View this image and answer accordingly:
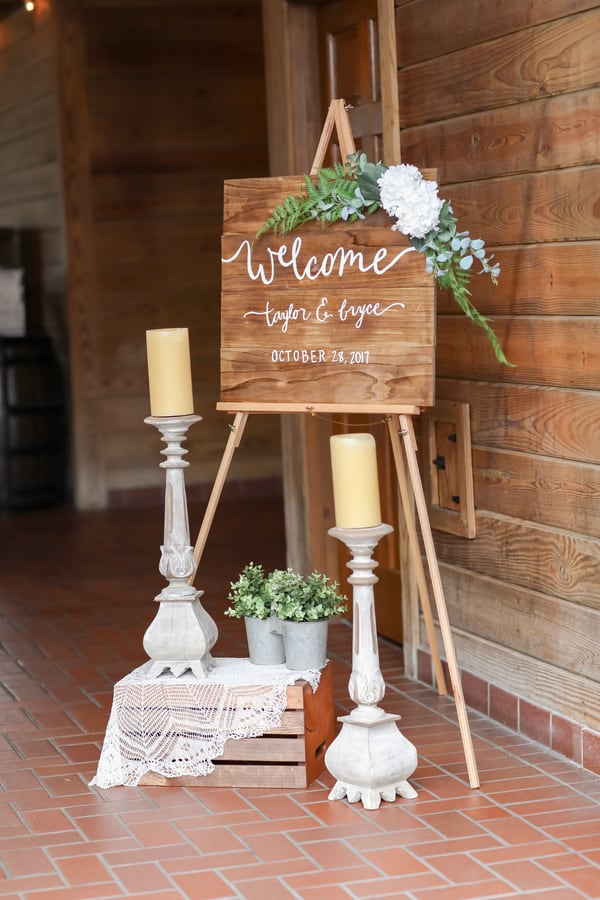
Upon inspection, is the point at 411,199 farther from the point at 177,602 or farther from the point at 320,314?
the point at 177,602

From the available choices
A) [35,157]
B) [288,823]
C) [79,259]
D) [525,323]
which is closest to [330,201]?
[525,323]

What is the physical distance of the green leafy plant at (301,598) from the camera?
136 inches

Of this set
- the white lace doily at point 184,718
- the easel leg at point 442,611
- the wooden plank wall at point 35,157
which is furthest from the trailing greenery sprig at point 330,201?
the wooden plank wall at point 35,157

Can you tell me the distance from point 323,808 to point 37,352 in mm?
5345

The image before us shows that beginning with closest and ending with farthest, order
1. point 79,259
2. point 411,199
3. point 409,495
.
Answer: point 411,199
point 409,495
point 79,259

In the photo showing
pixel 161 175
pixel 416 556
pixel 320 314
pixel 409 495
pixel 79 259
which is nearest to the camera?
pixel 320 314

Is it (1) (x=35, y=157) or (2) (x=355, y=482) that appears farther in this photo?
(1) (x=35, y=157)

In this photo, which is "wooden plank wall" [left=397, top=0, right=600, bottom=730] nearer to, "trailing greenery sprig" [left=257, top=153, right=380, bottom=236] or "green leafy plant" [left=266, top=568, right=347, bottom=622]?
"trailing greenery sprig" [left=257, top=153, right=380, bottom=236]

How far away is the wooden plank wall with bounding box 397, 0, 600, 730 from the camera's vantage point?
3.37 meters

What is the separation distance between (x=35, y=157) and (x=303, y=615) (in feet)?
18.6

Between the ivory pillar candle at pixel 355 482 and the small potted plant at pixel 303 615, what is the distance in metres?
0.36

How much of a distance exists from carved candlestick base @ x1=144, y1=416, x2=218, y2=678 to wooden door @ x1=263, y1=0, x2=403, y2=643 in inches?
43.0

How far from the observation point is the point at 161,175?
26.5ft

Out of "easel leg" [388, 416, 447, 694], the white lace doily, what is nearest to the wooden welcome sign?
"easel leg" [388, 416, 447, 694]
